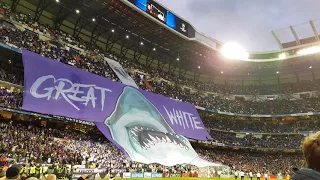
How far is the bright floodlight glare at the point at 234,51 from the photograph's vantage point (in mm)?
68812

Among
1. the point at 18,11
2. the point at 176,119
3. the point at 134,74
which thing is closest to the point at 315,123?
the point at 176,119

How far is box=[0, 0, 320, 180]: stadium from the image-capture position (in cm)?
3278

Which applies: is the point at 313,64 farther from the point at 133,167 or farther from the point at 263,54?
the point at 133,167

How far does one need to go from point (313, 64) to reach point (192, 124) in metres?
41.0

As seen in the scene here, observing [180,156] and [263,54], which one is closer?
[180,156]

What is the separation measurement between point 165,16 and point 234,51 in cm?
2512

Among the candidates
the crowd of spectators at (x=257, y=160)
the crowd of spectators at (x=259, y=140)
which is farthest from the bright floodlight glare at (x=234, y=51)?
the crowd of spectators at (x=257, y=160)

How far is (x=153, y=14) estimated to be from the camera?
5062 centimetres

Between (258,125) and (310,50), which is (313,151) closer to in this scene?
(310,50)

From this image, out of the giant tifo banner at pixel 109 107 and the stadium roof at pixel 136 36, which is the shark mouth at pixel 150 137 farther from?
the stadium roof at pixel 136 36

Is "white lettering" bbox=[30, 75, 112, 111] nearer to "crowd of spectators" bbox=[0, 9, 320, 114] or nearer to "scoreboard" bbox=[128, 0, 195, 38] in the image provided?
"crowd of spectators" bbox=[0, 9, 320, 114]

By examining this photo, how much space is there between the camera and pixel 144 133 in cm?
3697

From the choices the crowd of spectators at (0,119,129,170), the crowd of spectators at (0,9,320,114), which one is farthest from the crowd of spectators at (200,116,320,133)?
the crowd of spectators at (0,119,129,170)

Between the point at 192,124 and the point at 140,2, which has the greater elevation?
the point at 140,2
